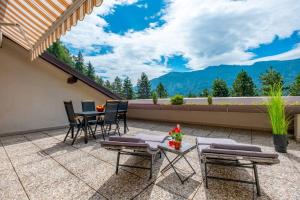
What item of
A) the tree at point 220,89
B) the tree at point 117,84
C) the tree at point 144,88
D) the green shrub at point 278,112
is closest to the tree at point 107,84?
the tree at point 117,84

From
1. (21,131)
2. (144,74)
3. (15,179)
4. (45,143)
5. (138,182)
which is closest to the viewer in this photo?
(138,182)

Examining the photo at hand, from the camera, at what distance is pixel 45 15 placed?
3291 millimetres

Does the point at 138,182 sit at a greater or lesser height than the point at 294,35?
lesser

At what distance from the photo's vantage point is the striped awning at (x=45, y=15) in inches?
110

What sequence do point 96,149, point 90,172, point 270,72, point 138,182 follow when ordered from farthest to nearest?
point 270,72 → point 96,149 → point 90,172 → point 138,182

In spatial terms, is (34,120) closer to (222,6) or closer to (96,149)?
(96,149)

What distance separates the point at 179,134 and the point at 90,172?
5.47 feet

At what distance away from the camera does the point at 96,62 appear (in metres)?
47.0

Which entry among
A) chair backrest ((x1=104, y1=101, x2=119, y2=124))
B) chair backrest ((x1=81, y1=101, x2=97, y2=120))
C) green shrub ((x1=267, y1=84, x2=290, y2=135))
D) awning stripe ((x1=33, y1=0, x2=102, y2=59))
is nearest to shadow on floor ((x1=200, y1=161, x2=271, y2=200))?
green shrub ((x1=267, y1=84, x2=290, y2=135))

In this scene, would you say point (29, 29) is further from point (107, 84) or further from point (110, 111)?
point (107, 84)

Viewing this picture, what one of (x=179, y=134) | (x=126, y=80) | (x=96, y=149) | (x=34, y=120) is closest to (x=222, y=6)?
(x=179, y=134)

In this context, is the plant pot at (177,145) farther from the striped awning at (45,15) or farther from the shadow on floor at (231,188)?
the striped awning at (45,15)

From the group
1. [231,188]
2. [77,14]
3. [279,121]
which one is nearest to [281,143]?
[279,121]

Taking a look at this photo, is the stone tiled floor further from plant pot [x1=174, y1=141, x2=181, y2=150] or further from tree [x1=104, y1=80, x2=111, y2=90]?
tree [x1=104, y1=80, x2=111, y2=90]
